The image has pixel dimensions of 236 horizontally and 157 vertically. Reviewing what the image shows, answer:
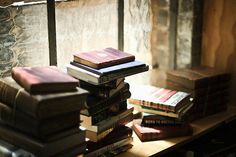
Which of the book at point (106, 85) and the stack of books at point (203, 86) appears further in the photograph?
the stack of books at point (203, 86)

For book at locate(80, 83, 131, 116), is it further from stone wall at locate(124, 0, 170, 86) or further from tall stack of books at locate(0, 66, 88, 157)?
stone wall at locate(124, 0, 170, 86)

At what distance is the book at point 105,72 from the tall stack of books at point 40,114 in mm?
158

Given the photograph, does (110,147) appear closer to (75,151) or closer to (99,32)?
(75,151)

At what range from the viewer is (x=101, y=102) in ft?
6.41

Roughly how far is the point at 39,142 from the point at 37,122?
8 centimetres

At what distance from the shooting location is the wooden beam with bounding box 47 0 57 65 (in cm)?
216

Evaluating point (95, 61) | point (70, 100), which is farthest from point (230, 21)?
point (70, 100)

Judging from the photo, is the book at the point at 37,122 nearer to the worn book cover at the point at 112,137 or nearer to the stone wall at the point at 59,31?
the worn book cover at the point at 112,137

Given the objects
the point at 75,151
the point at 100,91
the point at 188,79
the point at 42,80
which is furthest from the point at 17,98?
the point at 188,79

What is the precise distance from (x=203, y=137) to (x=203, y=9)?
82 cm

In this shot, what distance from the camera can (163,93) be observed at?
2.39 metres

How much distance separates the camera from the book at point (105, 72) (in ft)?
6.19

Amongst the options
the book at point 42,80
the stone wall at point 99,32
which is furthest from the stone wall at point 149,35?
the book at point 42,80

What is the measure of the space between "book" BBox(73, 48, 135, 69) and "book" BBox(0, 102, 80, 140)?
28 centimetres
